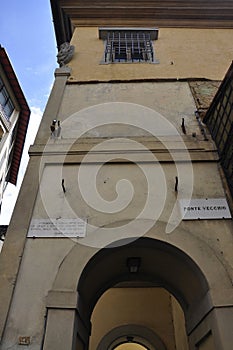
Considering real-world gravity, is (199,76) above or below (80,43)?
below

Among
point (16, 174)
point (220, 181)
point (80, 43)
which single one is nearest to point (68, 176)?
point (220, 181)

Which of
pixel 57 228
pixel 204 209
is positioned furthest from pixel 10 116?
pixel 204 209

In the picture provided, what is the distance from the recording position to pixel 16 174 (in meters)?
16.2

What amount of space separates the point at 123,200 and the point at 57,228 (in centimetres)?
93

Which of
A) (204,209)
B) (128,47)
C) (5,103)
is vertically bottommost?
(204,209)

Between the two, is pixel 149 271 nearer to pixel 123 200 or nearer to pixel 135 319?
pixel 123 200

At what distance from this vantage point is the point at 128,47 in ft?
24.0

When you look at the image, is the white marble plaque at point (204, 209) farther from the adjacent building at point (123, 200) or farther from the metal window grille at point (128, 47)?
the metal window grille at point (128, 47)

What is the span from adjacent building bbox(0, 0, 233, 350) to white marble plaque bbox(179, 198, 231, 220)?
0.02m

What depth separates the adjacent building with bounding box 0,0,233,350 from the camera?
119 inches

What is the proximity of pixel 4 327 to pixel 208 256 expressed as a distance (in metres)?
2.27

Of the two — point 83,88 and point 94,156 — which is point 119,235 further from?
point 83,88

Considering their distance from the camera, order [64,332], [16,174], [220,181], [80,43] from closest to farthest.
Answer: [64,332] → [220,181] → [80,43] → [16,174]

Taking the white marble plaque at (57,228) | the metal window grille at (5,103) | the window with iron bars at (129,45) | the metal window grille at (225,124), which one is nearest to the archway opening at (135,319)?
the metal window grille at (225,124)
